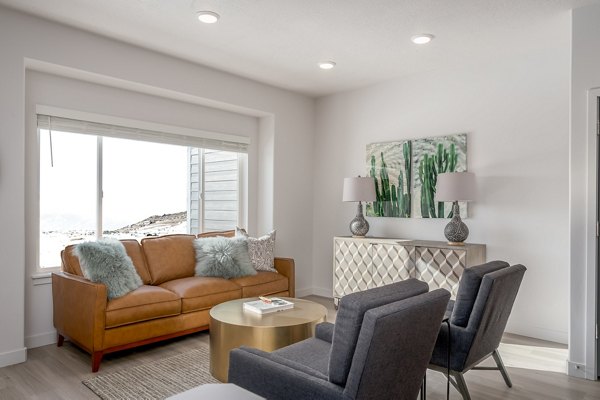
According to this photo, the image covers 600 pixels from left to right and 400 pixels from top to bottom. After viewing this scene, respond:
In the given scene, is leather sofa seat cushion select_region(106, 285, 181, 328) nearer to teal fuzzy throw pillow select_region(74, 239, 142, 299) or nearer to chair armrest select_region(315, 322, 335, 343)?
teal fuzzy throw pillow select_region(74, 239, 142, 299)

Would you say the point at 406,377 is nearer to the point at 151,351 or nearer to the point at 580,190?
the point at 580,190

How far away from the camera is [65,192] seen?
389cm

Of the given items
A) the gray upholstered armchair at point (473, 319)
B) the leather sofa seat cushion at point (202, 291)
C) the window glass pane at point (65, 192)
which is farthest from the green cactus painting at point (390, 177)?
the window glass pane at point (65, 192)

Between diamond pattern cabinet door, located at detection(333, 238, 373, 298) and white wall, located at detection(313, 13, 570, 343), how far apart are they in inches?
19.5

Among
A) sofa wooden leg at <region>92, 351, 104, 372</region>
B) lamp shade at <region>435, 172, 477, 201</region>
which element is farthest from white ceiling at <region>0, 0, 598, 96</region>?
sofa wooden leg at <region>92, 351, 104, 372</region>

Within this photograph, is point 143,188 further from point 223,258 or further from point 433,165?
point 433,165

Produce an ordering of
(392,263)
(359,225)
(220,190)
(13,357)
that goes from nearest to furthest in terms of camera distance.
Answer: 1. (13,357)
2. (392,263)
3. (359,225)
4. (220,190)

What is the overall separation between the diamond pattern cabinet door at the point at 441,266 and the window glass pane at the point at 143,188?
260 cm

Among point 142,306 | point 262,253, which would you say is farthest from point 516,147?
point 142,306

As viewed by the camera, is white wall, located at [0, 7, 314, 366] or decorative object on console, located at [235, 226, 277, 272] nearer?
white wall, located at [0, 7, 314, 366]

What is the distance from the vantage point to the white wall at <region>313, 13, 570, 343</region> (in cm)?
377

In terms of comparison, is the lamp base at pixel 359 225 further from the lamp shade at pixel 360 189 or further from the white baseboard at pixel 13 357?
the white baseboard at pixel 13 357

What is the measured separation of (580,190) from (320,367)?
2295mm

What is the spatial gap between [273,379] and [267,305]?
1.36 m
